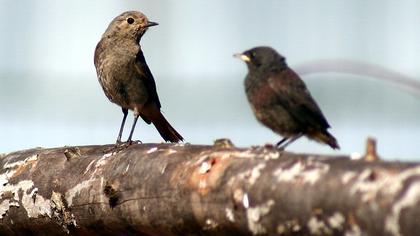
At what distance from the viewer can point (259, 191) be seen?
3.73 meters

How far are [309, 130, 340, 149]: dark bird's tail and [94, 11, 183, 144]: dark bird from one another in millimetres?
2327

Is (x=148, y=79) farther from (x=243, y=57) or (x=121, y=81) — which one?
(x=243, y=57)

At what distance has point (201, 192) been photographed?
4.12 meters

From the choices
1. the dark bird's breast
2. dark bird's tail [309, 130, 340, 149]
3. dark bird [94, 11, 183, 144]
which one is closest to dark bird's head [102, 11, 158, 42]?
dark bird [94, 11, 183, 144]

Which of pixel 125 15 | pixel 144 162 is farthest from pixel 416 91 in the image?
pixel 125 15

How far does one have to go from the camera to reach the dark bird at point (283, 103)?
495 cm

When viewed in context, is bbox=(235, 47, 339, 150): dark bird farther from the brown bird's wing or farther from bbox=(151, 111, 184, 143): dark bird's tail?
bbox=(151, 111, 184, 143): dark bird's tail

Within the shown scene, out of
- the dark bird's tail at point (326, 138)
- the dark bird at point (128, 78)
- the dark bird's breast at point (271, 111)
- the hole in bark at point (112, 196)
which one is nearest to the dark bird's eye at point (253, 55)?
the dark bird's breast at point (271, 111)

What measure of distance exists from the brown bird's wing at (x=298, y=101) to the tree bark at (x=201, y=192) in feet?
2.11

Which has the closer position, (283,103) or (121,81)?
(283,103)

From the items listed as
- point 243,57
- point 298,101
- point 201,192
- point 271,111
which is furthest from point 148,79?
point 201,192

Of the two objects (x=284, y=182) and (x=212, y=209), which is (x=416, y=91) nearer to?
(x=284, y=182)

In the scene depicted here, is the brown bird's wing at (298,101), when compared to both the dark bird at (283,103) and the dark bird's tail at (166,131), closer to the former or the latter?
the dark bird at (283,103)

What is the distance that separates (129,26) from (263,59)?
2.71 meters
